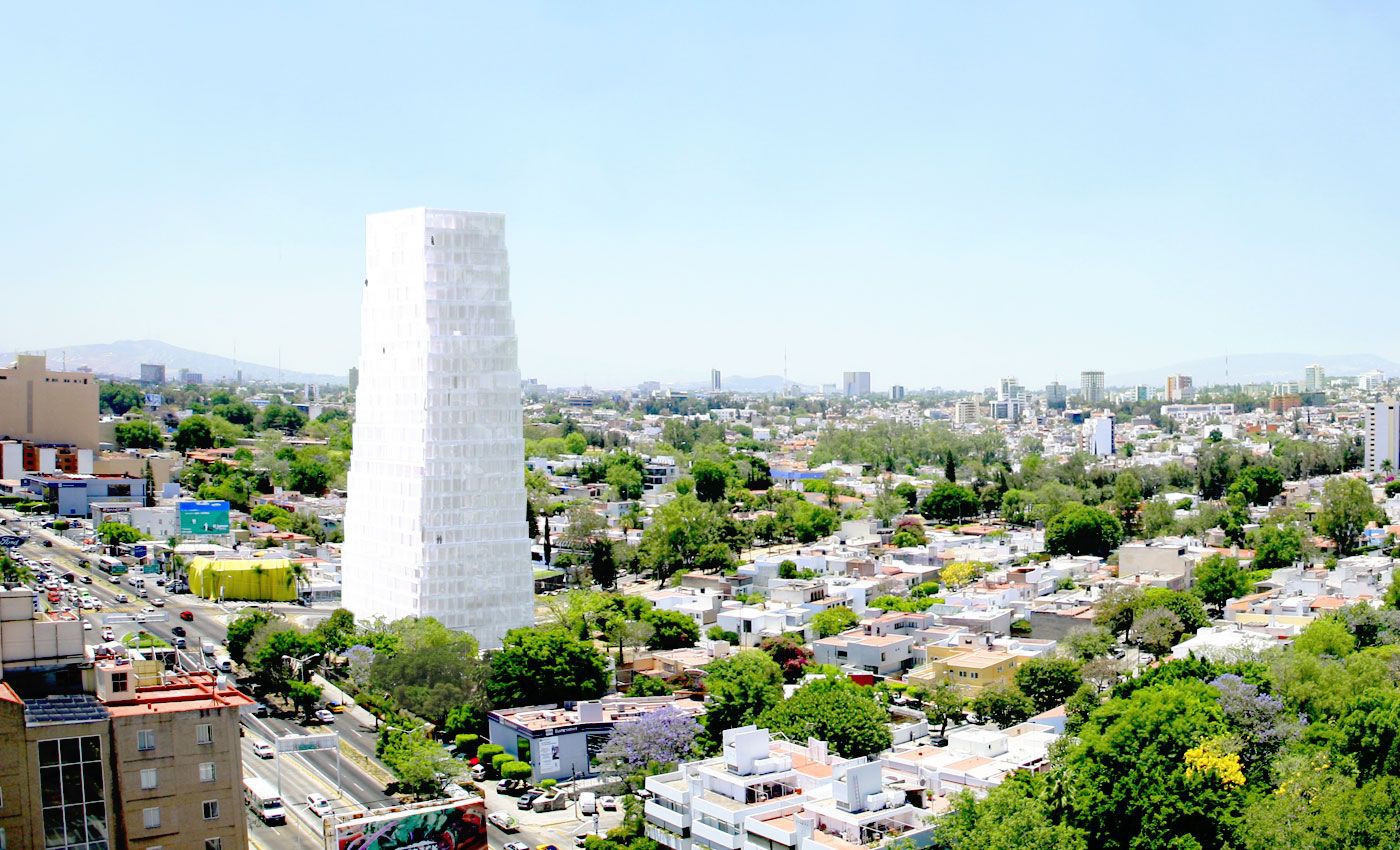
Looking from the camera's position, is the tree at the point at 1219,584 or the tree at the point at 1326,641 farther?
the tree at the point at 1219,584

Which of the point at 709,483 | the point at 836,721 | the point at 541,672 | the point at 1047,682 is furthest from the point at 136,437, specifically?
the point at 836,721

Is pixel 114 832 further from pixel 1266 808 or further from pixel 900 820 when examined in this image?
pixel 1266 808

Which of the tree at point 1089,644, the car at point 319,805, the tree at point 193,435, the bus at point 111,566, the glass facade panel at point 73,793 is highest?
the tree at point 193,435

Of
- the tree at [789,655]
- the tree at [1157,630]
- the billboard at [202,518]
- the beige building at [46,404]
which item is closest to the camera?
the tree at [789,655]

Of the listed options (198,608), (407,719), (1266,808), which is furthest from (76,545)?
A: (1266,808)

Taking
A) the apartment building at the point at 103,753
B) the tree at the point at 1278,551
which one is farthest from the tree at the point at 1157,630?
the apartment building at the point at 103,753

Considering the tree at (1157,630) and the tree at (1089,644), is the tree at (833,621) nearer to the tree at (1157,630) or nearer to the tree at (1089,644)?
the tree at (1089,644)

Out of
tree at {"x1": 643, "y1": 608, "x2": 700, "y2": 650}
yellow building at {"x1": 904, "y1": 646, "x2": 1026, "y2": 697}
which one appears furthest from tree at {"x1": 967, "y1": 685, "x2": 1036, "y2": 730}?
tree at {"x1": 643, "y1": 608, "x2": 700, "y2": 650}
